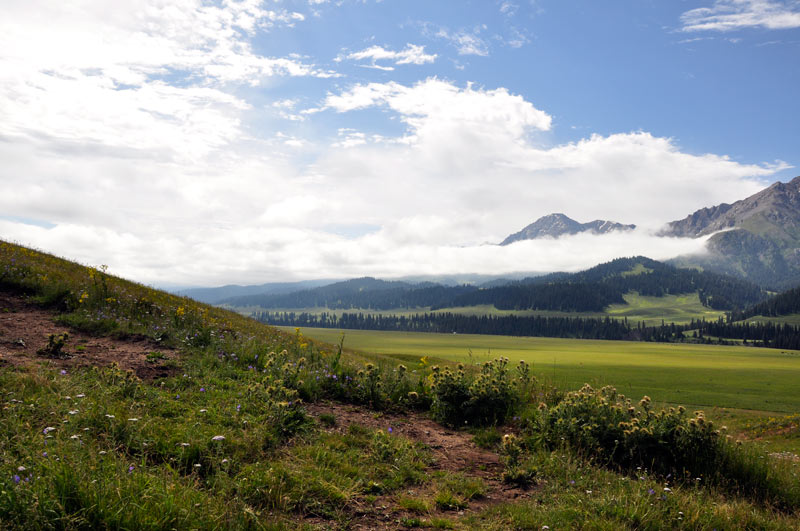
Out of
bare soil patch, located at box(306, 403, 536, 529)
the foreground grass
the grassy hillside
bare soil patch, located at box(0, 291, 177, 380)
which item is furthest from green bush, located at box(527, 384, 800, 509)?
bare soil patch, located at box(0, 291, 177, 380)

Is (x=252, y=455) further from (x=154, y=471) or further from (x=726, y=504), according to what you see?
(x=726, y=504)

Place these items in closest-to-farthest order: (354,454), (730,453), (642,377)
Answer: (354,454), (730,453), (642,377)

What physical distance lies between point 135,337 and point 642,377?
77314mm

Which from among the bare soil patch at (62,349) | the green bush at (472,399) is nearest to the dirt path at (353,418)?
the bare soil patch at (62,349)

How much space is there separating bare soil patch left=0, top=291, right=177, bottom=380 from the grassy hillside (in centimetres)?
10

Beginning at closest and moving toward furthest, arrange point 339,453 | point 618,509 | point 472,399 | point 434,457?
point 618,509
point 339,453
point 434,457
point 472,399

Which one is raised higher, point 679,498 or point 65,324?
point 65,324

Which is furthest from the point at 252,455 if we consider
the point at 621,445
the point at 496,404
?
the point at 621,445

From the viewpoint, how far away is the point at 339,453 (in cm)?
696

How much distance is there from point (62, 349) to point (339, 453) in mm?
7410

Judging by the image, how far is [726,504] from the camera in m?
6.45

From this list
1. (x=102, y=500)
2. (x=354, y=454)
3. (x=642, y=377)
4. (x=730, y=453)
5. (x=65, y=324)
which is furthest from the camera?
(x=642, y=377)

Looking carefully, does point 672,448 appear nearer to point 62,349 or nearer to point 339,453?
point 339,453

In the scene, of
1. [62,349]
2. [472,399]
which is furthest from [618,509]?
[62,349]
